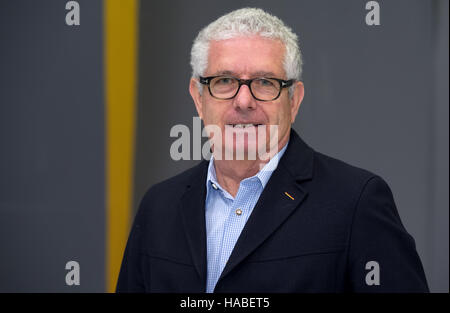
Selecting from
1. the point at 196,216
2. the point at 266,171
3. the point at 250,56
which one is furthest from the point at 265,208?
the point at 250,56

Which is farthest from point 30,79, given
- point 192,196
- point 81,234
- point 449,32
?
point 449,32

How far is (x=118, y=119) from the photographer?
8.14ft

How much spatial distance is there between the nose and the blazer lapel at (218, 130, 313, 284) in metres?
0.22

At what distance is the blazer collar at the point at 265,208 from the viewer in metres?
1.60

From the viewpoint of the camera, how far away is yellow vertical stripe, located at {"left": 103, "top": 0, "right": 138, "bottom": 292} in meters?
2.47

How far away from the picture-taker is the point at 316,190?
1672 millimetres

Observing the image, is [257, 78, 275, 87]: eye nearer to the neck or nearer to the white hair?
the white hair

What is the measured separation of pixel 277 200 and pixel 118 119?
3.69 ft

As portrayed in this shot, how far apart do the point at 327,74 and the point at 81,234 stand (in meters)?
1.45

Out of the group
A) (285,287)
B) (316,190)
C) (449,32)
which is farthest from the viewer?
(449,32)

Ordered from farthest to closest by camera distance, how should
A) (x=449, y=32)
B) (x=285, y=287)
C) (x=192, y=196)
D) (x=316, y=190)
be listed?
(x=449, y=32) → (x=192, y=196) → (x=316, y=190) → (x=285, y=287)

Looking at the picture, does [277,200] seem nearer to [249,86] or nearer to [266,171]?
[266,171]
